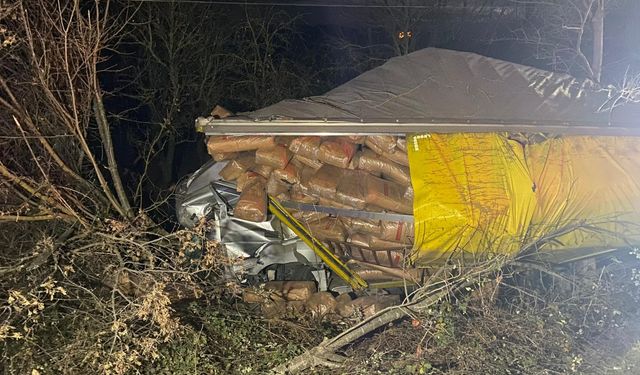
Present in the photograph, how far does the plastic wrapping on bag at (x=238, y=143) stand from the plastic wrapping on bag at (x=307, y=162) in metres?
0.27

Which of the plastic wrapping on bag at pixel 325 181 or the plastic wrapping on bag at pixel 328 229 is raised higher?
the plastic wrapping on bag at pixel 325 181

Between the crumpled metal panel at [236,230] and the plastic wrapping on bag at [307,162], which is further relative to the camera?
the crumpled metal panel at [236,230]

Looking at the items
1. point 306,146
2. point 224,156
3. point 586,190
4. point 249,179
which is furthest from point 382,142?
point 586,190

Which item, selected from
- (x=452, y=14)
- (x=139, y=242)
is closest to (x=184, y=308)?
(x=139, y=242)

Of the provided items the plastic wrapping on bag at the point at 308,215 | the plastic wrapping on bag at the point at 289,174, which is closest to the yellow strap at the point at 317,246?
the plastic wrapping on bag at the point at 308,215

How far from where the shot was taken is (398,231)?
6145 millimetres

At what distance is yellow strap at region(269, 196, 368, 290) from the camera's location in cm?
639

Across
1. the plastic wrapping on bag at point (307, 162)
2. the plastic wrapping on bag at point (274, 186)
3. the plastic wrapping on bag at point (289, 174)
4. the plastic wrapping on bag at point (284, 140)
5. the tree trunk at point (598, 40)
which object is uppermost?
the tree trunk at point (598, 40)

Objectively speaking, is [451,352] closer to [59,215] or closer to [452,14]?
[59,215]

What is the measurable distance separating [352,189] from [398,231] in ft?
1.99

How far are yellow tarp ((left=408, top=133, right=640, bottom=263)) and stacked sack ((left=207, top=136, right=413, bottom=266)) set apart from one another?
252 millimetres

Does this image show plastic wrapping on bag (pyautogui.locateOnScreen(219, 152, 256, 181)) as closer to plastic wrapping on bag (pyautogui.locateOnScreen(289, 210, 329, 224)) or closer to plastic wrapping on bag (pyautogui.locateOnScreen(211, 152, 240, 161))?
plastic wrapping on bag (pyautogui.locateOnScreen(211, 152, 240, 161))

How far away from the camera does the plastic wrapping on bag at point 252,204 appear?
622 centimetres

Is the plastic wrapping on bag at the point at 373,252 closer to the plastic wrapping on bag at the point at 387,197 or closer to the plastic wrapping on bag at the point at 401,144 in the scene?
A: the plastic wrapping on bag at the point at 387,197
